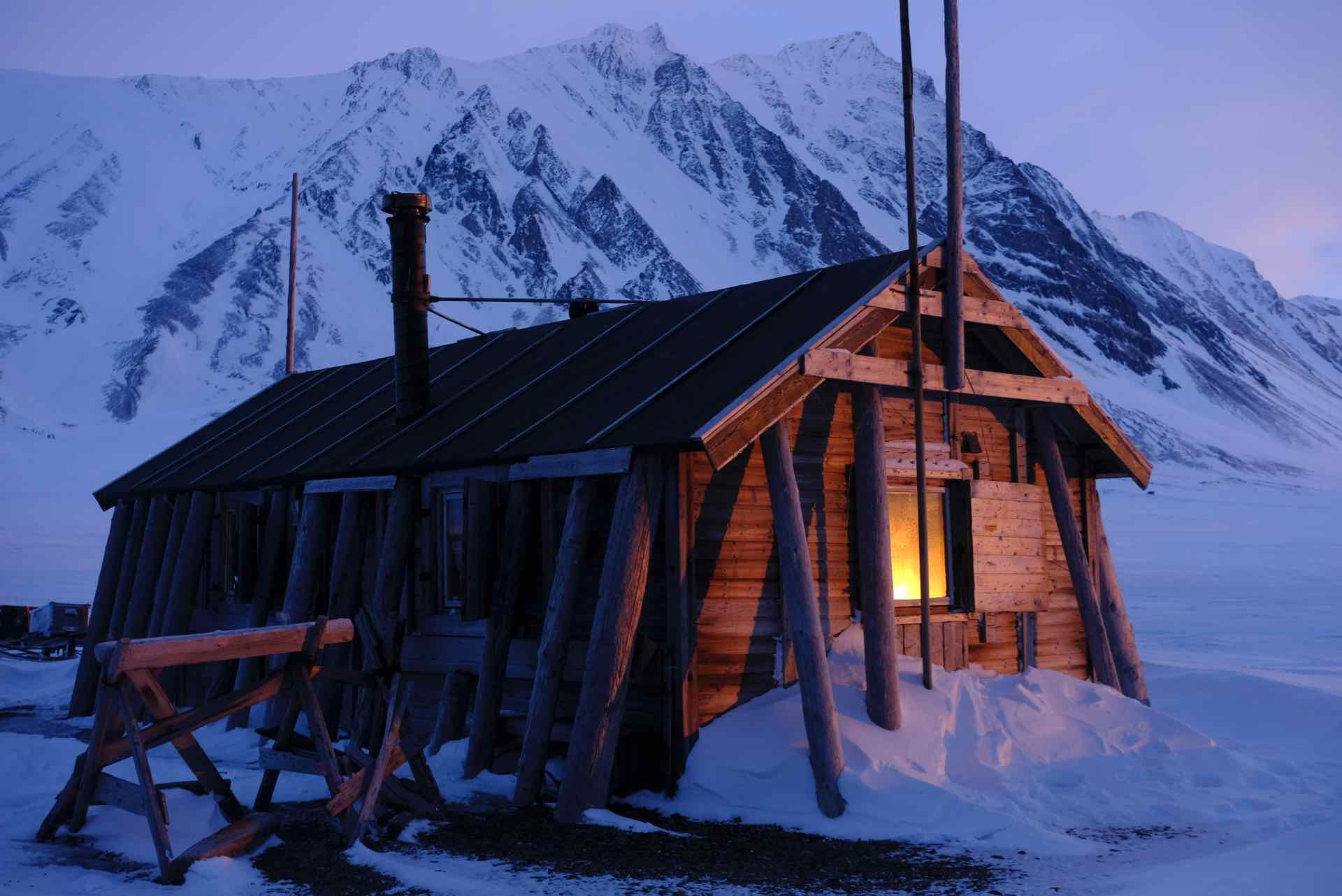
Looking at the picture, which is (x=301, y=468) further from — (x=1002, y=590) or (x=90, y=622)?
(x=1002, y=590)

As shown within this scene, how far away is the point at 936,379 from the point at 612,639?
15.2ft

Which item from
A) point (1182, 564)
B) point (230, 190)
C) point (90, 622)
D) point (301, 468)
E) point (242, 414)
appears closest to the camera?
point (301, 468)

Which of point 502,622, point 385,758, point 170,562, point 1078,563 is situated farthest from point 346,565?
point 1078,563

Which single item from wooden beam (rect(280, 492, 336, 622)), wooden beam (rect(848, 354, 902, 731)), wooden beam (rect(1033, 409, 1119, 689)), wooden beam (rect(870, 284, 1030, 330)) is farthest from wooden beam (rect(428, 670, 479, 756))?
wooden beam (rect(1033, 409, 1119, 689))

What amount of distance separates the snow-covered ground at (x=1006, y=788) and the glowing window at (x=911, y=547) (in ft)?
3.58

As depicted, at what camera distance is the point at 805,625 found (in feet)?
38.6

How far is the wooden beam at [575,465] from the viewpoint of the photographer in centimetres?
1216

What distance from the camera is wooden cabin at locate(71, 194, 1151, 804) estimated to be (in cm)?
1225

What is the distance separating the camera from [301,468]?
56.8ft

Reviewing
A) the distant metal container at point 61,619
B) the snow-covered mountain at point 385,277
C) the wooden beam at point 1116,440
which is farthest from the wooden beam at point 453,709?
the snow-covered mountain at point 385,277

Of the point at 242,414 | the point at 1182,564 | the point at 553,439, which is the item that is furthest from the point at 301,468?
the point at 1182,564

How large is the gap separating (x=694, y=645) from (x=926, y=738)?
2.25 metres

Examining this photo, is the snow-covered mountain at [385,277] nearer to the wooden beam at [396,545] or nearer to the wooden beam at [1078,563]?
the wooden beam at [396,545]

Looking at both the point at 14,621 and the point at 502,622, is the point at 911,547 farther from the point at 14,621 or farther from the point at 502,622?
the point at 14,621
